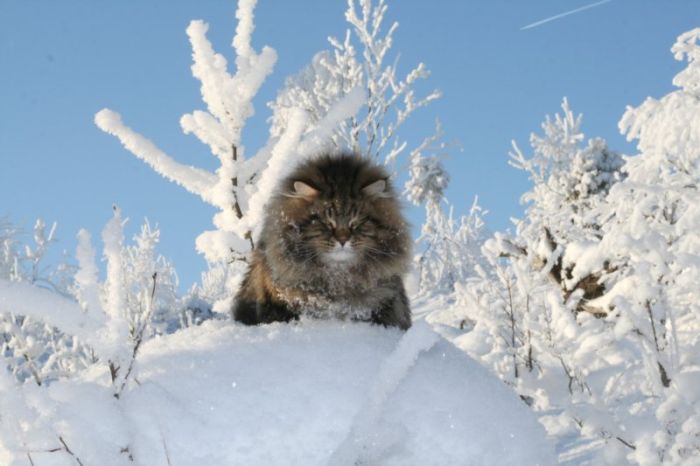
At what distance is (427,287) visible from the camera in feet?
64.7

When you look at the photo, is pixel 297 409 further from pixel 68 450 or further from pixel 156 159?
pixel 156 159

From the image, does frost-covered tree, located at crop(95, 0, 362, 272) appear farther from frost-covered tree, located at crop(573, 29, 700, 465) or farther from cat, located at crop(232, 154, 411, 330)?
frost-covered tree, located at crop(573, 29, 700, 465)

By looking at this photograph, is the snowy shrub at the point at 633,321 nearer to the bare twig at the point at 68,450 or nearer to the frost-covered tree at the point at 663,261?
the frost-covered tree at the point at 663,261

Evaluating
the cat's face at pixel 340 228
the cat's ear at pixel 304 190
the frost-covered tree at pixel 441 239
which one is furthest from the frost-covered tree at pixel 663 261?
the frost-covered tree at pixel 441 239

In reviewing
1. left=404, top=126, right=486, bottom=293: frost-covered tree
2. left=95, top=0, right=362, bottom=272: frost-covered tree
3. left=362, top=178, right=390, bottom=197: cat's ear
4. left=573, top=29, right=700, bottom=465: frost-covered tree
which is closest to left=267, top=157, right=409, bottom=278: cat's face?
left=362, top=178, right=390, bottom=197: cat's ear

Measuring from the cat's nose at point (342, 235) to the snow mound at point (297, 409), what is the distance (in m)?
0.59

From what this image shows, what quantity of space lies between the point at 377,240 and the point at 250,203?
83 cm

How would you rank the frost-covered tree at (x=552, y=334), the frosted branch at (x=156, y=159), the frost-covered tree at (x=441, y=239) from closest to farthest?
the frosted branch at (x=156, y=159) → the frost-covered tree at (x=552, y=334) → the frost-covered tree at (x=441, y=239)

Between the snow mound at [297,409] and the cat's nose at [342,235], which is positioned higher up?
the cat's nose at [342,235]

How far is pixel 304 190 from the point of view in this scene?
11.0ft

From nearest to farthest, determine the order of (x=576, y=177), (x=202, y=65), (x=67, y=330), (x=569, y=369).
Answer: (x=67, y=330), (x=202, y=65), (x=569, y=369), (x=576, y=177)

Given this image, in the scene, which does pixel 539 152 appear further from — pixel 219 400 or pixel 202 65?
pixel 219 400

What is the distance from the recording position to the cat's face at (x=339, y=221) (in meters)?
3.17

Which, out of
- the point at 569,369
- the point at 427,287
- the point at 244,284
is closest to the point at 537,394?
the point at 569,369
